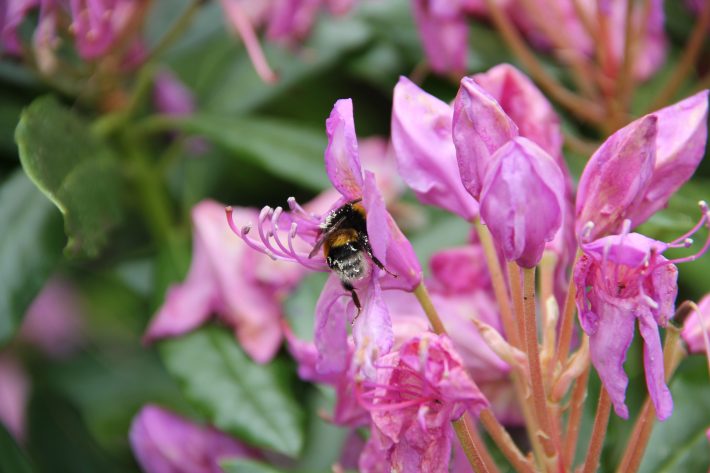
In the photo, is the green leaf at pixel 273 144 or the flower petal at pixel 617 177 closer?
the flower petal at pixel 617 177

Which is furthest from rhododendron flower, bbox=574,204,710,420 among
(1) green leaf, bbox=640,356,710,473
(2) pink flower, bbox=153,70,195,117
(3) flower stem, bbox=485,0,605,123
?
(2) pink flower, bbox=153,70,195,117

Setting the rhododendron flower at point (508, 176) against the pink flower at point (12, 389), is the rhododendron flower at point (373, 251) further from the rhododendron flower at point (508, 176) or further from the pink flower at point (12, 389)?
the pink flower at point (12, 389)

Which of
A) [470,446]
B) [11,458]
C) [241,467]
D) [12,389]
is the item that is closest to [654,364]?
[470,446]

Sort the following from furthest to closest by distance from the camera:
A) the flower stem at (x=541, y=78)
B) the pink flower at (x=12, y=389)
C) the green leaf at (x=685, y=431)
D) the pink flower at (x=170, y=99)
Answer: the pink flower at (x=12, y=389)
the pink flower at (x=170, y=99)
the flower stem at (x=541, y=78)
the green leaf at (x=685, y=431)

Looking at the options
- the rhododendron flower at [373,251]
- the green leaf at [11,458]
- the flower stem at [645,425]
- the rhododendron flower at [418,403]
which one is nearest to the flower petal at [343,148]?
the rhododendron flower at [373,251]

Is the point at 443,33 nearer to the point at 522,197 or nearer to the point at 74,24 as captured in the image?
the point at 74,24

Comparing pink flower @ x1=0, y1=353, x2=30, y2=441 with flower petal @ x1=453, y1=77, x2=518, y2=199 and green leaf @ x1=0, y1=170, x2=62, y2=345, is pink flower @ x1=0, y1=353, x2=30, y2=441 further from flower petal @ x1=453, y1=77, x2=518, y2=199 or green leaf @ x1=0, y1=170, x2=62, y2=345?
flower petal @ x1=453, y1=77, x2=518, y2=199
